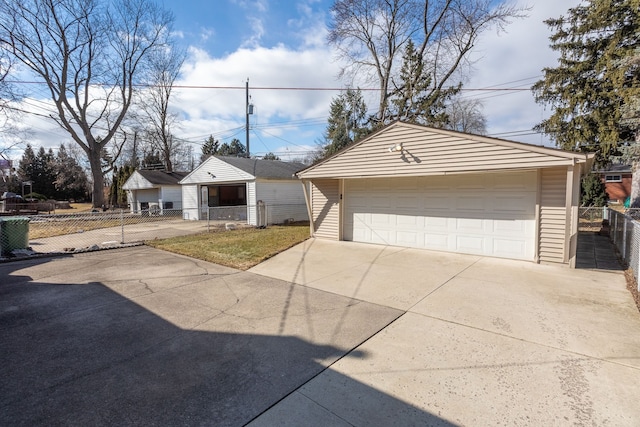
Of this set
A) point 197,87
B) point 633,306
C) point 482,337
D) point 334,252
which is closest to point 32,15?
point 197,87

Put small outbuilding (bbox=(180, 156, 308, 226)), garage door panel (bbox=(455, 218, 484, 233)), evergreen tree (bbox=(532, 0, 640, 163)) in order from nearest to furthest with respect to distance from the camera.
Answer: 1. garage door panel (bbox=(455, 218, 484, 233))
2. evergreen tree (bbox=(532, 0, 640, 163))
3. small outbuilding (bbox=(180, 156, 308, 226))

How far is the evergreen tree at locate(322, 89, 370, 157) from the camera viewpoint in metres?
28.1

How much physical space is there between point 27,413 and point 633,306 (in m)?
7.01

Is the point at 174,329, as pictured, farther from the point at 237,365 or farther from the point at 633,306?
the point at 633,306

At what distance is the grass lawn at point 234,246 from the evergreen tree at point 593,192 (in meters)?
18.0

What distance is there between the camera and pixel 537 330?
11.8 feet

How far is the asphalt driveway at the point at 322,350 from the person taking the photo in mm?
2314

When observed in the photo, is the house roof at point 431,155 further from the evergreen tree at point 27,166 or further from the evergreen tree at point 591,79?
the evergreen tree at point 27,166

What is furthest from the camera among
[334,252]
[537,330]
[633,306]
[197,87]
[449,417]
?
[197,87]

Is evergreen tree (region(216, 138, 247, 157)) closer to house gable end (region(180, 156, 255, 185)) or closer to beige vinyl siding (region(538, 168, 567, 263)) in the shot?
house gable end (region(180, 156, 255, 185))

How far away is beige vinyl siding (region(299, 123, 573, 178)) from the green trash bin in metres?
8.53

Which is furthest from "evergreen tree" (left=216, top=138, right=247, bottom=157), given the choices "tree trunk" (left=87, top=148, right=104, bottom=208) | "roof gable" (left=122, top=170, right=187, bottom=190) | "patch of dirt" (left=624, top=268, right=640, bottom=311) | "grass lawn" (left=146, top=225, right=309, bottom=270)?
"patch of dirt" (left=624, top=268, right=640, bottom=311)

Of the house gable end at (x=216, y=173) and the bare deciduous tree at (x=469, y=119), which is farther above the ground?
the bare deciduous tree at (x=469, y=119)

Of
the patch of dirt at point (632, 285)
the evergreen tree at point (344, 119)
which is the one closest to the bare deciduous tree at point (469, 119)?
the evergreen tree at point (344, 119)
